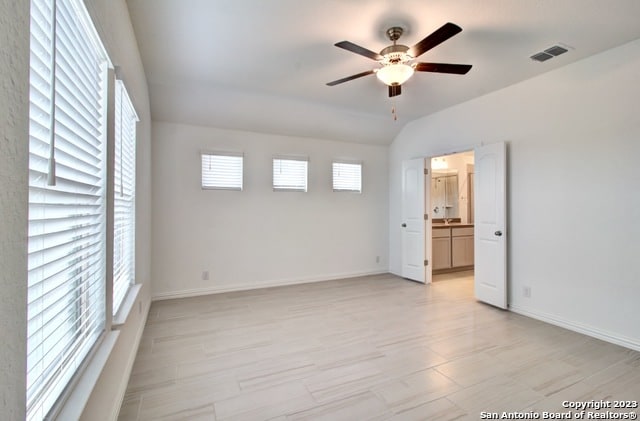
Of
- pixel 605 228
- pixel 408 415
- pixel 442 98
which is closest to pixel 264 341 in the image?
pixel 408 415

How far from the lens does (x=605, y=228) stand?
3061 mm

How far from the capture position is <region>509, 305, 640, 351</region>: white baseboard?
9.43 ft

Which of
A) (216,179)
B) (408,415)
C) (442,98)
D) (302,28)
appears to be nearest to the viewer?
(408,415)

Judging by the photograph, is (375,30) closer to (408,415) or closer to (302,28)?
(302,28)

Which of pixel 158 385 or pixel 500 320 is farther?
pixel 500 320

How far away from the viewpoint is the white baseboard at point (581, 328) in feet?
9.43

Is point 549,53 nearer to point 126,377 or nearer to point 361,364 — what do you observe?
point 361,364

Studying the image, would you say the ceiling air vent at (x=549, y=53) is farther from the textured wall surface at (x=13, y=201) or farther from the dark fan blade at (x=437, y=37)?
the textured wall surface at (x=13, y=201)

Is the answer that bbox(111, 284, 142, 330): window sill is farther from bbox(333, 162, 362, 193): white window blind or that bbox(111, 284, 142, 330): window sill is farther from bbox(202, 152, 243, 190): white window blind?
bbox(333, 162, 362, 193): white window blind

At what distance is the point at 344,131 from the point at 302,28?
2793 millimetres

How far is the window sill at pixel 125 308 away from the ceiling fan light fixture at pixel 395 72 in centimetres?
269

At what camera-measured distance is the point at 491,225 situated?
405 centimetres

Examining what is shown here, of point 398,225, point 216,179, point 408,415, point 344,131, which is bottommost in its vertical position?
point 408,415

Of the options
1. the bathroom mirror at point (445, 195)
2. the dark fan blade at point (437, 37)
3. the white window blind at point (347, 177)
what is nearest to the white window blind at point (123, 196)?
the dark fan blade at point (437, 37)
